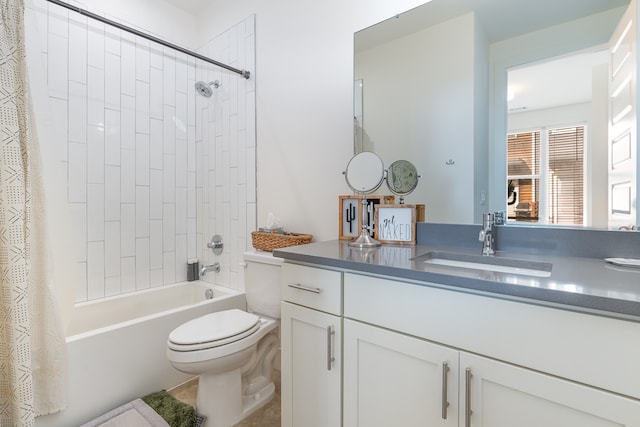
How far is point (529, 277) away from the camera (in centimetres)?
83

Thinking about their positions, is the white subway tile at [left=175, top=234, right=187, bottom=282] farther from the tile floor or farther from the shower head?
the shower head

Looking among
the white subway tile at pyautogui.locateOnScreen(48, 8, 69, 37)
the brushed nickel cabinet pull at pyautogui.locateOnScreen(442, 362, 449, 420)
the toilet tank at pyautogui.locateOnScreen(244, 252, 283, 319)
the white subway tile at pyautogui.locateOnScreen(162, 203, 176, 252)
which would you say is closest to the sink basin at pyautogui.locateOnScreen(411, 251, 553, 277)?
the brushed nickel cabinet pull at pyautogui.locateOnScreen(442, 362, 449, 420)

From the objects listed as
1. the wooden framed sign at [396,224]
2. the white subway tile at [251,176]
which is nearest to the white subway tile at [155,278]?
the white subway tile at [251,176]

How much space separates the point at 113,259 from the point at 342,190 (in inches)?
64.2

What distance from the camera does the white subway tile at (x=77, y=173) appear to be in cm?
198

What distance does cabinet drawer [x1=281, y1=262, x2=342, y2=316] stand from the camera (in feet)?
3.66

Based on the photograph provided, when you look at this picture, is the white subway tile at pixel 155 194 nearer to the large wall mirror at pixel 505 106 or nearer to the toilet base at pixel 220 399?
the toilet base at pixel 220 399

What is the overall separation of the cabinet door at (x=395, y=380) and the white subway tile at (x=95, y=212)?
6.11 feet

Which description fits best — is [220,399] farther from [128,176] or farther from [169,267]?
[128,176]

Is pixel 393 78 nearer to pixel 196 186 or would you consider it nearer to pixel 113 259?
pixel 196 186

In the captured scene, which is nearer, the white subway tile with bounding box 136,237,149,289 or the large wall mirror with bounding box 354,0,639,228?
the large wall mirror with bounding box 354,0,639,228

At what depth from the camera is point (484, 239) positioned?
1.20m

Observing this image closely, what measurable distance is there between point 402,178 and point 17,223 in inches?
59.4

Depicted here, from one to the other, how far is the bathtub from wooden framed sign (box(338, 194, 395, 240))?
92cm
